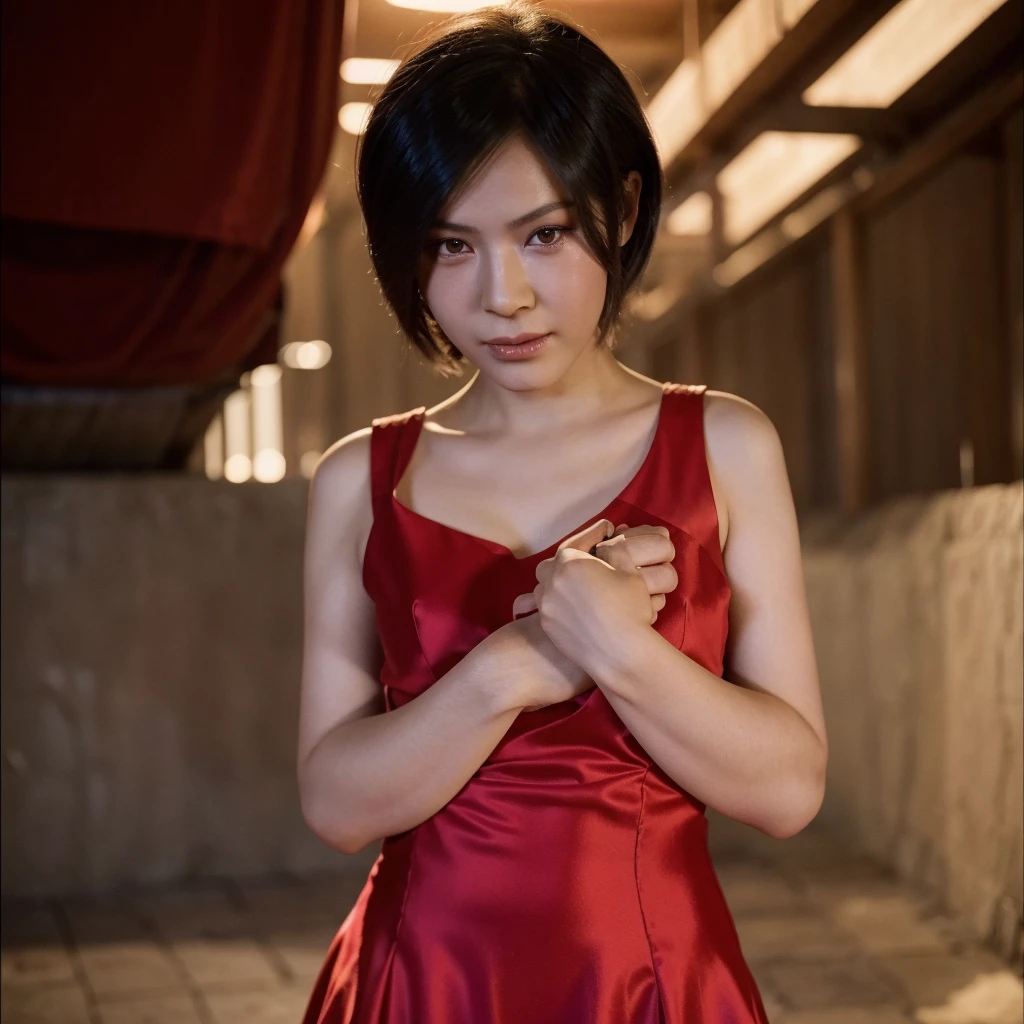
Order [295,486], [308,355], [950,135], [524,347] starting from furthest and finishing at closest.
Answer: [308,355]
[295,486]
[950,135]
[524,347]

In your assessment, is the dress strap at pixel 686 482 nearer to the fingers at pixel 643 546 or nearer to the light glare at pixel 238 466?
the fingers at pixel 643 546

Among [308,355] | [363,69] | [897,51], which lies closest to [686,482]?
[897,51]

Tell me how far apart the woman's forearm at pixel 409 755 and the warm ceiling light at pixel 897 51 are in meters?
1.49

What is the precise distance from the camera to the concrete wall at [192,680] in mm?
2637

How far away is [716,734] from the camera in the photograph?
103cm

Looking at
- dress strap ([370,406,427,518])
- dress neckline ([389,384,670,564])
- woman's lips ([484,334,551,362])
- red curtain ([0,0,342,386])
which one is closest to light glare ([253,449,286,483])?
red curtain ([0,0,342,386])

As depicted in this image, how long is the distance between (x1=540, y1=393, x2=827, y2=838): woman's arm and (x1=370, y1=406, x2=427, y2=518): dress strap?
0.28 m

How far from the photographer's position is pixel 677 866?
110 cm

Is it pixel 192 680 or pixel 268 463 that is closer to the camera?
pixel 192 680

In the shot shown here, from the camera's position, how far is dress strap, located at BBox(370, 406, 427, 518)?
1241mm

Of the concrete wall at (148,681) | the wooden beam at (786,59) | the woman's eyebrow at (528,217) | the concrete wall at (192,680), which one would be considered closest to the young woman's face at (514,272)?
the woman's eyebrow at (528,217)

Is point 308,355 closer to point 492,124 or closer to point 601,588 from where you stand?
point 492,124

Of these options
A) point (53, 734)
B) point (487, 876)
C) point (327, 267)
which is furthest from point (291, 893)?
point (327, 267)

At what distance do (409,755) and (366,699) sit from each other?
17cm
